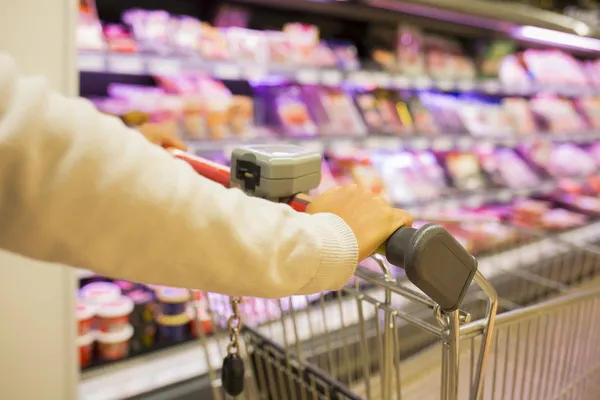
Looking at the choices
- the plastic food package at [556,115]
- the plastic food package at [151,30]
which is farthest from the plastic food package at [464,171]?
the plastic food package at [151,30]

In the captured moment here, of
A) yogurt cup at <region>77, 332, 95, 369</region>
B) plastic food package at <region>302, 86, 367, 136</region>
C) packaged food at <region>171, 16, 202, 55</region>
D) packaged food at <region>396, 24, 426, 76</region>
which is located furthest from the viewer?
packaged food at <region>396, 24, 426, 76</region>

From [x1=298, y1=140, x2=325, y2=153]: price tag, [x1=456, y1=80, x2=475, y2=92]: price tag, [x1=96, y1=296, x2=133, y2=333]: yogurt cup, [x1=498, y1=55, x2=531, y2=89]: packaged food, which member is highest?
[x1=498, y1=55, x2=531, y2=89]: packaged food

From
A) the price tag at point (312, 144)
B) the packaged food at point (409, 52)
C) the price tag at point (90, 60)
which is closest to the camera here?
the price tag at point (90, 60)

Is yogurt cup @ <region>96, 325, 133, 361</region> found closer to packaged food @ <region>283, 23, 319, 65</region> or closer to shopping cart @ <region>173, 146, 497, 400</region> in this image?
shopping cart @ <region>173, 146, 497, 400</region>

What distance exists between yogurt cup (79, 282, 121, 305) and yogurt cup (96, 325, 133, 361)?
0.13 metres

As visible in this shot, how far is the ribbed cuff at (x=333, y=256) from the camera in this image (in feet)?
2.16

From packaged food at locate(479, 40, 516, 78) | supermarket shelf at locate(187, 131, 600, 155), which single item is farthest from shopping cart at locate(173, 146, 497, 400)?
packaged food at locate(479, 40, 516, 78)

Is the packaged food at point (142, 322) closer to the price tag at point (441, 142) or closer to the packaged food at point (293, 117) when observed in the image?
the packaged food at point (293, 117)

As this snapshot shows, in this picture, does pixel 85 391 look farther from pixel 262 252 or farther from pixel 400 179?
pixel 400 179

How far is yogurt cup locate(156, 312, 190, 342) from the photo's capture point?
6.92ft

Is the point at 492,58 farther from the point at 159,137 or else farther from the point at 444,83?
the point at 159,137

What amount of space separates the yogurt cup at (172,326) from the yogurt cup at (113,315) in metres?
0.16

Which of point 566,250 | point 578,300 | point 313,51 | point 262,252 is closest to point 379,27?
point 313,51

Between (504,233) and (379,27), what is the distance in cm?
161
